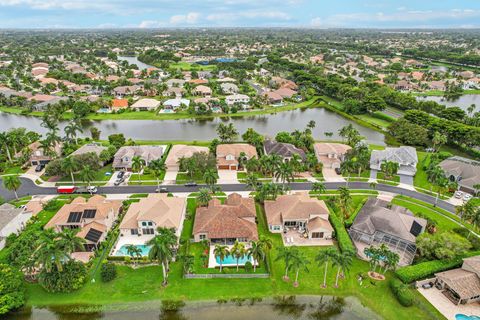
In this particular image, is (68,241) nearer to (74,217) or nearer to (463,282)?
(74,217)

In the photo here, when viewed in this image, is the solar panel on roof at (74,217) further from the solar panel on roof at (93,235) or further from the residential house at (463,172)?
the residential house at (463,172)

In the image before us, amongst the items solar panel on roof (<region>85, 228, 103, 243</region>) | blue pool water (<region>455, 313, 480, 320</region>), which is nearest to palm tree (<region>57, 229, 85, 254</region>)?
solar panel on roof (<region>85, 228, 103, 243</region>)

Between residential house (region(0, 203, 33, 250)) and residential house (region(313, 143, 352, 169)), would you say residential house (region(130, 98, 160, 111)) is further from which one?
residential house (region(0, 203, 33, 250))

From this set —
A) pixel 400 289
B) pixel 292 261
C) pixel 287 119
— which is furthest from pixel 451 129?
pixel 292 261

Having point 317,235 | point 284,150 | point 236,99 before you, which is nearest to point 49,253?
point 317,235

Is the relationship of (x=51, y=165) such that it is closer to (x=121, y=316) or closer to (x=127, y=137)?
(x=127, y=137)
